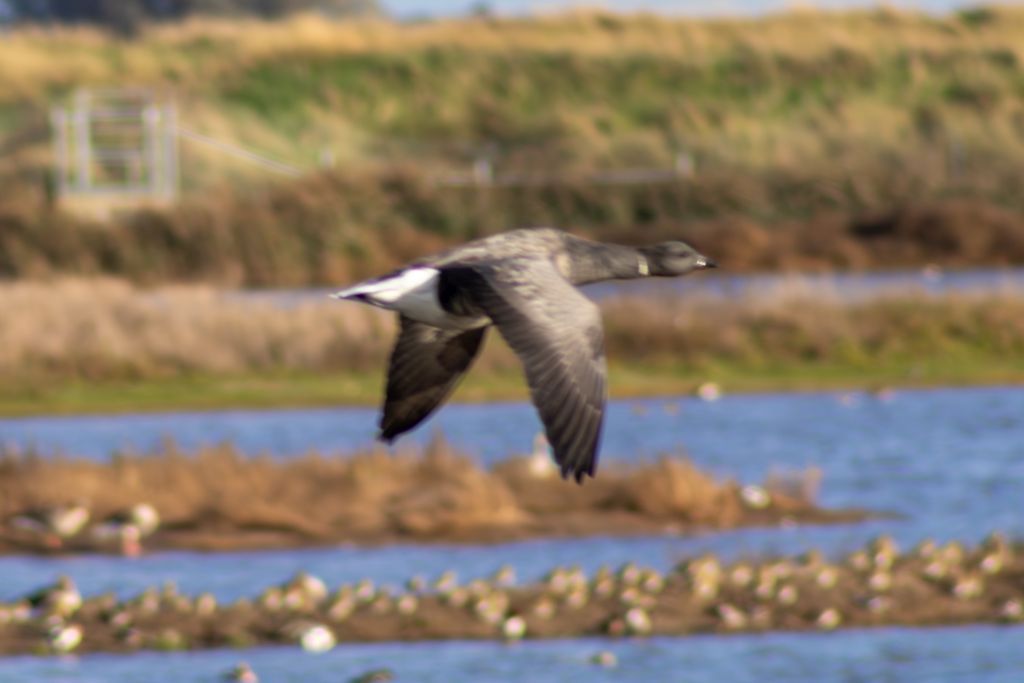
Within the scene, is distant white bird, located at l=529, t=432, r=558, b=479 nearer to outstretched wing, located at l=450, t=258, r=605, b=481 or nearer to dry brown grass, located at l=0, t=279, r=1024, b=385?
dry brown grass, located at l=0, t=279, r=1024, b=385

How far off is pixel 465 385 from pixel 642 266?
2390 cm

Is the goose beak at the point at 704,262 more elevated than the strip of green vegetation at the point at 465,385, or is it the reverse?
the goose beak at the point at 704,262

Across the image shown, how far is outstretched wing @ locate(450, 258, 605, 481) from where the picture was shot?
8844 mm

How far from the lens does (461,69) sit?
61625mm

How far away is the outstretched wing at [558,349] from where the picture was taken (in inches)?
348

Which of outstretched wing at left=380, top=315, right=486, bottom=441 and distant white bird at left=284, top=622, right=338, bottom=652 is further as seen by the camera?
distant white bird at left=284, top=622, right=338, bottom=652

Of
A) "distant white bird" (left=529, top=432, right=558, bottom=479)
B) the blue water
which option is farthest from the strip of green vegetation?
"distant white bird" (left=529, top=432, right=558, bottom=479)

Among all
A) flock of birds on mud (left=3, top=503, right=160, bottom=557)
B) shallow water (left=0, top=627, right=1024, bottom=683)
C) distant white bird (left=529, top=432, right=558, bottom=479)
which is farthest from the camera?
distant white bird (left=529, top=432, right=558, bottom=479)

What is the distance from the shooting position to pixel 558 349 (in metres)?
9.12

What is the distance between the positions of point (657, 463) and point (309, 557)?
390cm

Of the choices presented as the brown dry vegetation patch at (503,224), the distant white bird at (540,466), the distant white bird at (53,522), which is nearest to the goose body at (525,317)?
the distant white bird at (53,522)

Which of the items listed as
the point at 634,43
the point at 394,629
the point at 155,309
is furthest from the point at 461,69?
the point at 394,629

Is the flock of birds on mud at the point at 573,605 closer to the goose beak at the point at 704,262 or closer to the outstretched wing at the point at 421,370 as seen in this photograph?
the outstretched wing at the point at 421,370

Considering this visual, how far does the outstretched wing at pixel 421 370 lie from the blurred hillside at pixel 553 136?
31.4 m
